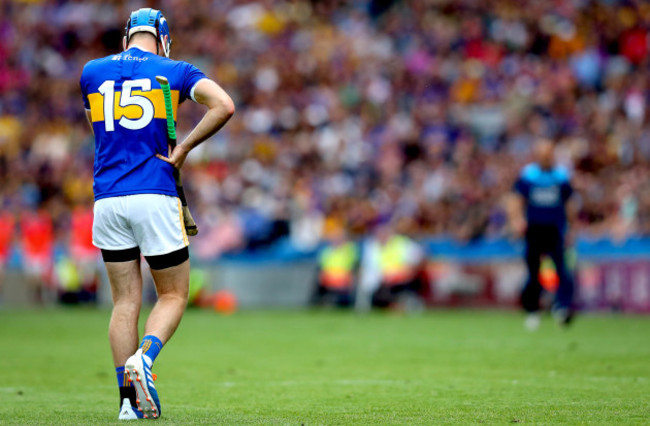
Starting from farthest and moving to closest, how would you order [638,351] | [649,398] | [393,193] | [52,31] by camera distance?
1. [52,31]
2. [393,193]
3. [638,351]
4. [649,398]

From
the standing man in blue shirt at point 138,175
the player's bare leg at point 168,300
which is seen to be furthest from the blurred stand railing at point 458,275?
the standing man in blue shirt at point 138,175

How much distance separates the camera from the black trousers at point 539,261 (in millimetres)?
14102

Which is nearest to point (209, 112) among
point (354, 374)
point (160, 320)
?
point (160, 320)

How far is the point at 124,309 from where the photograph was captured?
249 inches

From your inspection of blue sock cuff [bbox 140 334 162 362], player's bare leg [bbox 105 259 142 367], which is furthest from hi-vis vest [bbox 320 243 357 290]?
blue sock cuff [bbox 140 334 162 362]

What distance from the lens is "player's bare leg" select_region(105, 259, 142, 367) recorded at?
629cm

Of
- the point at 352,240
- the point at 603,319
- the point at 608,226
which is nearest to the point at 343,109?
the point at 352,240

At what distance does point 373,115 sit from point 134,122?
18059 mm

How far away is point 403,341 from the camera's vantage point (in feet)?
41.0

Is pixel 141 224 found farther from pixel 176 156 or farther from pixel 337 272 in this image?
pixel 337 272

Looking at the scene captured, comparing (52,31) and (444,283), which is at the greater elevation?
(52,31)

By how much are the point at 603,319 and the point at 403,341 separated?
4954 millimetres

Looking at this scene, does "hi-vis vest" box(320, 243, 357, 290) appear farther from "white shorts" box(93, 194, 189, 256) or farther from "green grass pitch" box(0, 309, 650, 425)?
"white shorts" box(93, 194, 189, 256)

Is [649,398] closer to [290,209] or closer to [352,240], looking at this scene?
[352,240]
